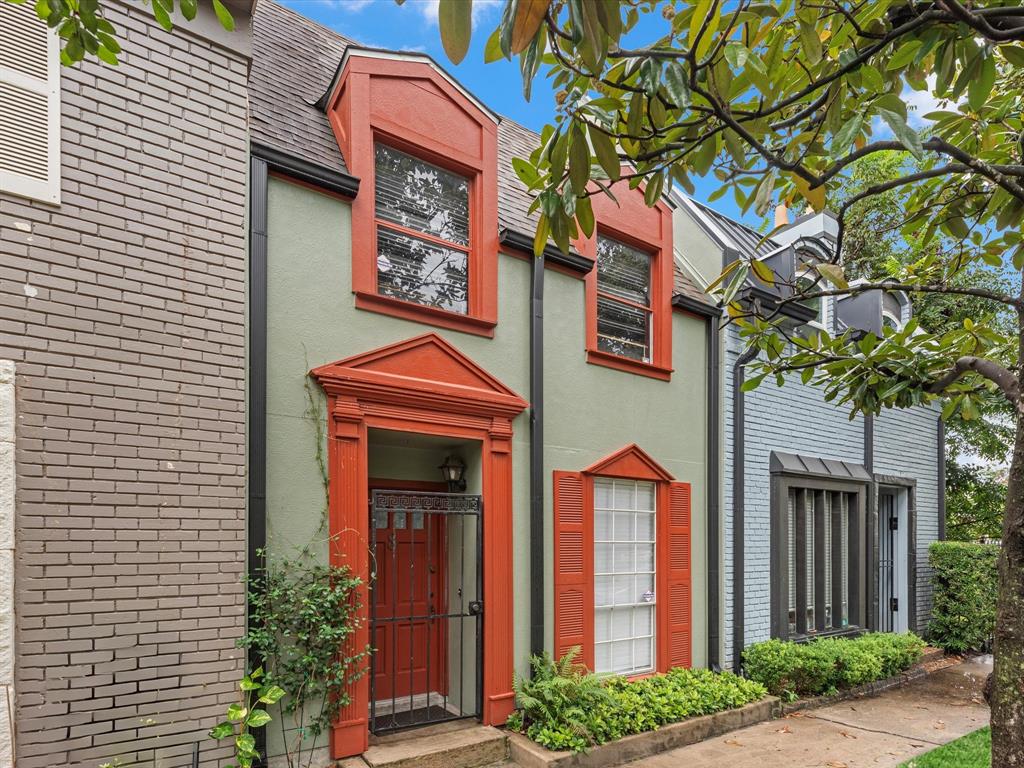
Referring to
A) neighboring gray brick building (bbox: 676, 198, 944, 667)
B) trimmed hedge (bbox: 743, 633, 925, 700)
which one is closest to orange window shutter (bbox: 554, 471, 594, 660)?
neighboring gray brick building (bbox: 676, 198, 944, 667)

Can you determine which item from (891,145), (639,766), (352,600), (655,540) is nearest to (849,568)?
(655,540)

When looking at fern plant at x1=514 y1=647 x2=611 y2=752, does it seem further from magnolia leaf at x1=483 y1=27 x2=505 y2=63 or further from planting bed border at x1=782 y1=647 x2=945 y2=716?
magnolia leaf at x1=483 y1=27 x2=505 y2=63

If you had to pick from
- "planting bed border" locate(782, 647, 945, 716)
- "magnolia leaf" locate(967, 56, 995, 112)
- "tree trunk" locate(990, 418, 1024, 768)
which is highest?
"magnolia leaf" locate(967, 56, 995, 112)

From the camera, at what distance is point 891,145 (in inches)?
106

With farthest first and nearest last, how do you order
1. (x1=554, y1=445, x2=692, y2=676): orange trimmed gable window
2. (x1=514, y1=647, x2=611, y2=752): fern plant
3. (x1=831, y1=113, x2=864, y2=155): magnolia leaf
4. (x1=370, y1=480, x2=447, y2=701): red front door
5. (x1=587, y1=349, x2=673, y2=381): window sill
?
(x1=587, y1=349, x2=673, y2=381): window sill < (x1=554, y1=445, x2=692, y2=676): orange trimmed gable window < (x1=370, y1=480, x2=447, y2=701): red front door < (x1=514, y1=647, x2=611, y2=752): fern plant < (x1=831, y1=113, x2=864, y2=155): magnolia leaf

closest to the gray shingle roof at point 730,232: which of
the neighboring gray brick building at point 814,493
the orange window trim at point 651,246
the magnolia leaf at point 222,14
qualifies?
the neighboring gray brick building at point 814,493

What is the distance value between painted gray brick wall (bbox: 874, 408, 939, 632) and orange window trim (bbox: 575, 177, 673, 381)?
4.84 m

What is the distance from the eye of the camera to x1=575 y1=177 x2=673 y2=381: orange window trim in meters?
7.41

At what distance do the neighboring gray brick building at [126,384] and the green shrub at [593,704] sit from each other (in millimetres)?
2690

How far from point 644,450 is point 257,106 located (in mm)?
5002

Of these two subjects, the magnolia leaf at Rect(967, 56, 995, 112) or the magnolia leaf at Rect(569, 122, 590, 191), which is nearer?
the magnolia leaf at Rect(569, 122, 590, 191)

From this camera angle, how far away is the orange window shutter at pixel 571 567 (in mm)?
6531

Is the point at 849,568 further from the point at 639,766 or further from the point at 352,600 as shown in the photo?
the point at 352,600

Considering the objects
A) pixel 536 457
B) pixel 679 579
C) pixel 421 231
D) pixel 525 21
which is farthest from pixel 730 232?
pixel 525 21
